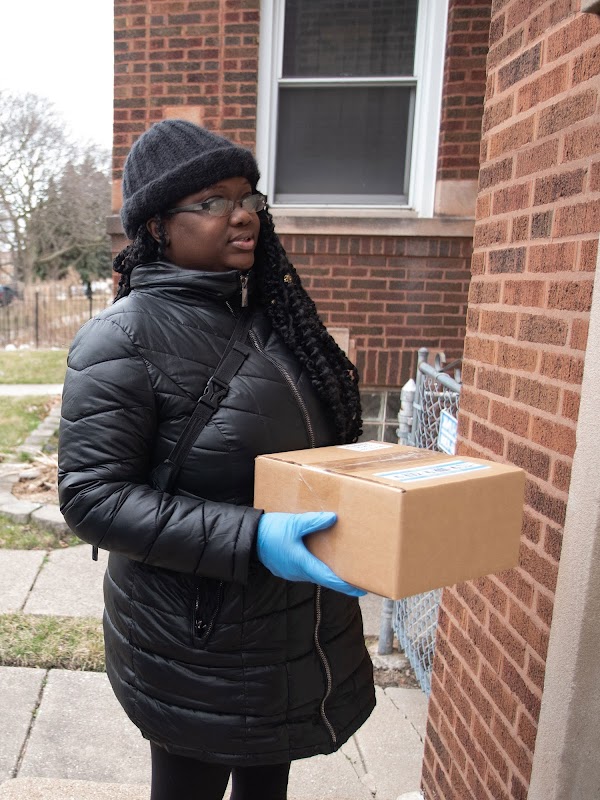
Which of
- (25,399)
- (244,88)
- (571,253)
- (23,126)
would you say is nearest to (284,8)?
(244,88)

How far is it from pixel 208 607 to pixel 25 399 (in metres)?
8.55

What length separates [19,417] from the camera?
8.32 m

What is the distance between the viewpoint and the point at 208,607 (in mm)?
1513

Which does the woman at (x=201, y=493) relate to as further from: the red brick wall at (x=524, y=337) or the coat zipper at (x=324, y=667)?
the red brick wall at (x=524, y=337)

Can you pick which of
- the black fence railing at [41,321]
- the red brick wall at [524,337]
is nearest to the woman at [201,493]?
the red brick wall at [524,337]

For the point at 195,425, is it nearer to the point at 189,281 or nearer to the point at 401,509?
the point at 189,281

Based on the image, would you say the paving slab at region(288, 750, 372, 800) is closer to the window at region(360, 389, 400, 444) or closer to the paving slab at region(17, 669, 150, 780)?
the paving slab at region(17, 669, 150, 780)

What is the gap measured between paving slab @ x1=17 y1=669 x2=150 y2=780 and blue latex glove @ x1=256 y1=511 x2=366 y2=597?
176 cm

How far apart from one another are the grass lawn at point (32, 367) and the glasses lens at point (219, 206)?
9.05m

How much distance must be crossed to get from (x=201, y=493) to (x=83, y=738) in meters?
1.92

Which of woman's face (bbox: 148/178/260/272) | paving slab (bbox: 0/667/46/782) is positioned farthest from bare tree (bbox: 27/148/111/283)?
woman's face (bbox: 148/178/260/272)

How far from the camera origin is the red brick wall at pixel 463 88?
14.1ft

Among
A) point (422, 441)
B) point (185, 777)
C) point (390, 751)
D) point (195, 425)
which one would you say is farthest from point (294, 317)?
point (390, 751)

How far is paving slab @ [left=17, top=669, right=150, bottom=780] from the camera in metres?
2.65
